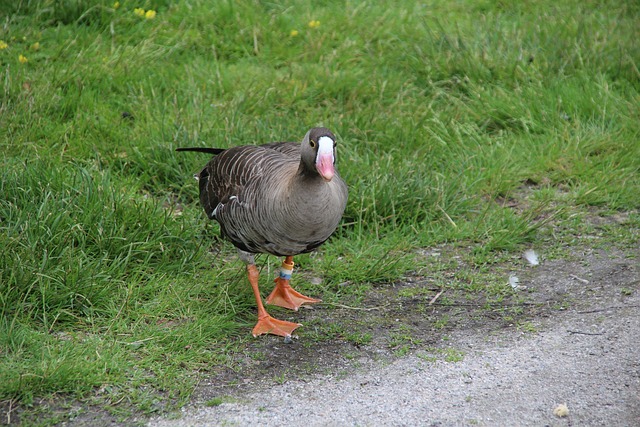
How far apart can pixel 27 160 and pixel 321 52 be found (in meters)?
3.00

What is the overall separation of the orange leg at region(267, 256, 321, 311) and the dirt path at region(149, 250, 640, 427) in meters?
0.13

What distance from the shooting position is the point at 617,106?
6.62 meters

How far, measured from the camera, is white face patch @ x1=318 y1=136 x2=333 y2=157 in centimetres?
387

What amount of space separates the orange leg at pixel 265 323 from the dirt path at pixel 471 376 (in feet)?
0.27

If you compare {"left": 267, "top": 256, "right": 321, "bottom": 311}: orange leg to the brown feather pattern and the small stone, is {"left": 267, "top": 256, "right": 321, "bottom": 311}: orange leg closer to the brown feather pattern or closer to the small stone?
the brown feather pattern

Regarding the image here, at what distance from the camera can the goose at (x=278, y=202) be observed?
4.02m

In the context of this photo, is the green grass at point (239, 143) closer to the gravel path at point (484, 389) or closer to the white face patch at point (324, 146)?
the gravel path at point (484, 389)

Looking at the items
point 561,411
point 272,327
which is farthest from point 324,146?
point 561,411

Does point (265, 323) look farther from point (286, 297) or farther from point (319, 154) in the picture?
point (319, 154)

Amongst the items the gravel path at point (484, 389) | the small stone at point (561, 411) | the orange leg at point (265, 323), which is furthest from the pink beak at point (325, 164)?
the small stone at point (561, 411)

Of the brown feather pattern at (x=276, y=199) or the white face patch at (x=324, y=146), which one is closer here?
the white face patch at (x=324, y=146)

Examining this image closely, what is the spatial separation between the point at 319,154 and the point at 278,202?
370 millimetres

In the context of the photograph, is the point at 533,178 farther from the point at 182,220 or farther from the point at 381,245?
the point at 182,220

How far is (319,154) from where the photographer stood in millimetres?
3877
